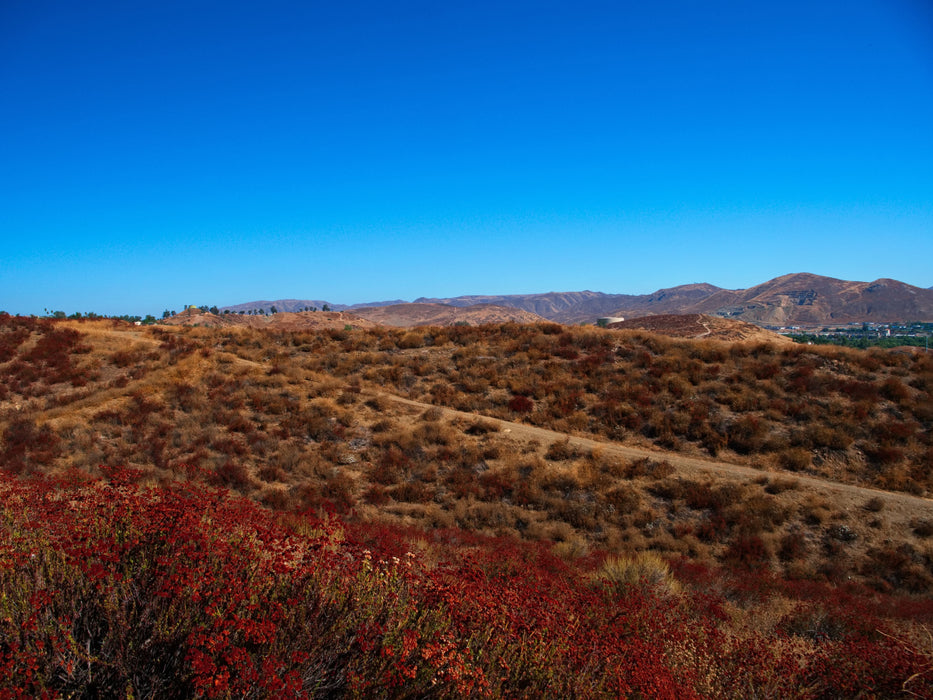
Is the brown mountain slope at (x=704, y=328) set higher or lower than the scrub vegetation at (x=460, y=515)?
higher

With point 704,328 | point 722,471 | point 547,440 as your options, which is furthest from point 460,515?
point 704,328

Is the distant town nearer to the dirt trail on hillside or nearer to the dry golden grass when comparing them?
the dry golden grass

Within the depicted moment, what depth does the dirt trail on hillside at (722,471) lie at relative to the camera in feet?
38.3

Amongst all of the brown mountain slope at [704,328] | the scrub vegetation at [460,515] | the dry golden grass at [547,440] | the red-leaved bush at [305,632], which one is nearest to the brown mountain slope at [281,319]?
the brown mountain slope at [704,328]

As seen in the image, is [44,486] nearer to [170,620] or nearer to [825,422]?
[170,620]

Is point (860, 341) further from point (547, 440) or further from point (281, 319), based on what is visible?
point (281, 319)

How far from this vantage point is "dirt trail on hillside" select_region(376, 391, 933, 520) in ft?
38.3

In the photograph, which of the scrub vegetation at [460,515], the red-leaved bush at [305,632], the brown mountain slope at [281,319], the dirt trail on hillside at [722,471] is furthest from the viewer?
the brown mountain slope at [281,319]

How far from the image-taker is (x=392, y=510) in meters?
12.0

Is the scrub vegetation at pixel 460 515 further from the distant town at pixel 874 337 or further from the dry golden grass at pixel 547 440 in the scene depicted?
the distant town at pixel 874 337

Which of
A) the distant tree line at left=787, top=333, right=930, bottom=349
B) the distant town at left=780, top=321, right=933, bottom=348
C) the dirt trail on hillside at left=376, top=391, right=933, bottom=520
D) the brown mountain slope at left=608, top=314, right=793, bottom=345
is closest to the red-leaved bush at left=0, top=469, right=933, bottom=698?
the dirt trail on hillside at left=376, top=391, right=933, bottom=520

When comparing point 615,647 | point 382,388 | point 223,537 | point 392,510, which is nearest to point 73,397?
point 382,388

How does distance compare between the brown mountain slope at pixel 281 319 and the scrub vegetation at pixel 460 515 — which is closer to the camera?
the scrub vegetation at pixel 460 515

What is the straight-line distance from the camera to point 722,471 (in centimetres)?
1374
